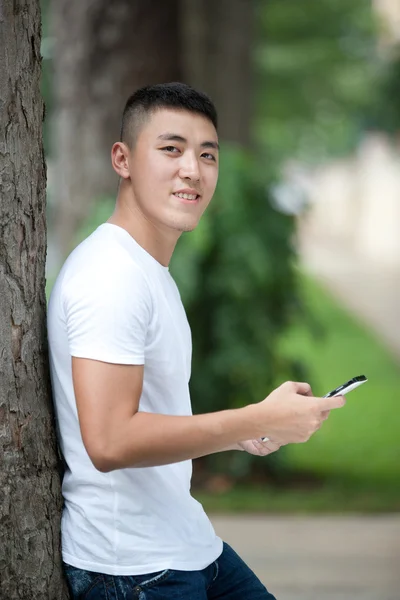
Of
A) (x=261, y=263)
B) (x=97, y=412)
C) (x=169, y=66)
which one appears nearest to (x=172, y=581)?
(x=97, y=412)

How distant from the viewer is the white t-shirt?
2201 millimetres

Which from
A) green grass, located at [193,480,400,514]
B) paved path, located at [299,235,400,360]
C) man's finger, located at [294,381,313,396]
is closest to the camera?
man's finger, located at [294,381,313,396]

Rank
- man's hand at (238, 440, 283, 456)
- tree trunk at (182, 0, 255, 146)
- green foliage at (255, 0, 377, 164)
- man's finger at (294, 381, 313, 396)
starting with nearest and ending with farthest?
man's finger at (294, 381, 313, 396) < man's hand at (238, 440, 283, 456) < tree trunk at (182, 0, 255, 146) < green foliage at (255, 0, 377, 164)

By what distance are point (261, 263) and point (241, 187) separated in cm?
52

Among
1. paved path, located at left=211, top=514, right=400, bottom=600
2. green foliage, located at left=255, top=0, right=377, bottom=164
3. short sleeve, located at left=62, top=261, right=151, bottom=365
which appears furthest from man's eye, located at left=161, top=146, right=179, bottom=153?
green foliage, located at left=255, top=0, right=377, bottom=164

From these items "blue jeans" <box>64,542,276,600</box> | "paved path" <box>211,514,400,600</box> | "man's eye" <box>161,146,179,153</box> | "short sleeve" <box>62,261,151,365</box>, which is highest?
"man's eye" <box>161,146,179,153</box>

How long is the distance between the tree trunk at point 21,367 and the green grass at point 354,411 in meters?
4.86

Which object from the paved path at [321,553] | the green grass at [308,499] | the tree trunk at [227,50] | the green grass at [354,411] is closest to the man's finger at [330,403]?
the paved path at [321,553]

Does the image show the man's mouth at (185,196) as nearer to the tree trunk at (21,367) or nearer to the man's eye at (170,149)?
the man's eye at (170,149)

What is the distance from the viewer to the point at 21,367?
242 centimetres

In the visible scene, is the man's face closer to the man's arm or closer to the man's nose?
the man's nose

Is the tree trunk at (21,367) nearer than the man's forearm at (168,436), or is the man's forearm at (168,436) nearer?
the man's forearm at (168,436)

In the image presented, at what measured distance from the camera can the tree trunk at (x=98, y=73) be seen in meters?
7.62

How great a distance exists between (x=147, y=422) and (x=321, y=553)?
363 cm
